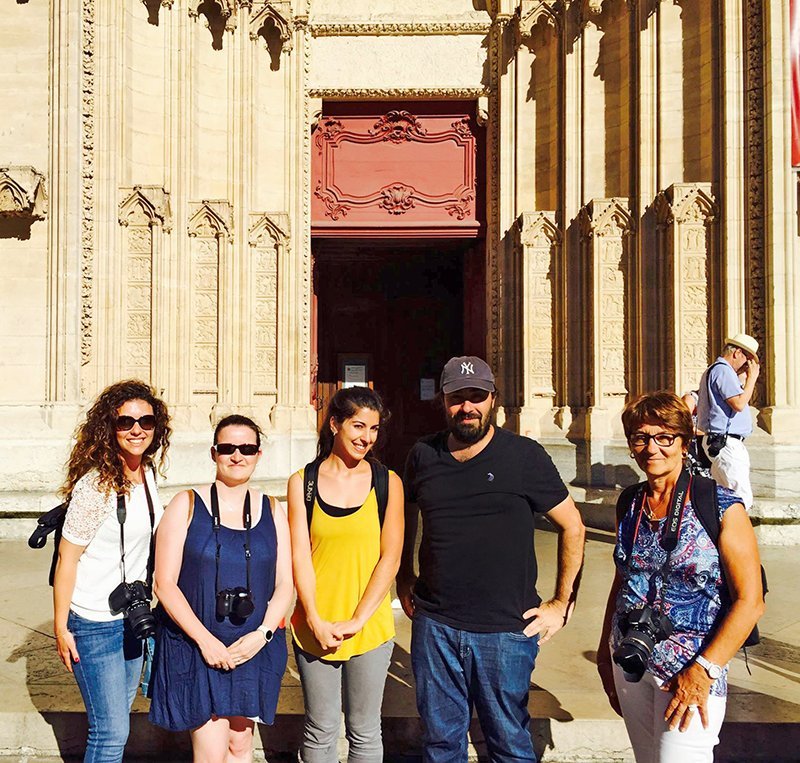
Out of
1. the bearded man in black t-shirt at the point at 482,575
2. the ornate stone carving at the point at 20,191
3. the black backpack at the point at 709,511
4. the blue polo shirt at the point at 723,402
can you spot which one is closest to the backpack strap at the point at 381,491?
the bearded man in black t-shirt at the point at 482,575

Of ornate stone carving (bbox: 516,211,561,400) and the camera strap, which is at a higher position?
ornate stone carving (bbox: 516,211,561,400)

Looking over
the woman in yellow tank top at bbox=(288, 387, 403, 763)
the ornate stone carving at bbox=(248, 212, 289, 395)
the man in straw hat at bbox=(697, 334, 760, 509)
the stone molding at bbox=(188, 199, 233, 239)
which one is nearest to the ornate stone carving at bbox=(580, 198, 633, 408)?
the man in straw hat at bbox=(697, 334, 760, 509)

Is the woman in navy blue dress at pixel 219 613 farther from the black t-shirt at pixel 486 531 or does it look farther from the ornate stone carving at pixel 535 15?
the ornate stone carving at pixel 535 15

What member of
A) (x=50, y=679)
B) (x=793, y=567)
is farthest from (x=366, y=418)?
(x=793, y=567)

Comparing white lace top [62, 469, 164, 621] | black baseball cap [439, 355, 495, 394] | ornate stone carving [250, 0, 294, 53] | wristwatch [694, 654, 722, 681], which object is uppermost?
ornate stone carving [250, 0, 294, 53]

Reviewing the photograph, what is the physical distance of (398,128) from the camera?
9.42 meters

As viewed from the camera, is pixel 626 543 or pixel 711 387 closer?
pixel 626 543

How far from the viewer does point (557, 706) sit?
324cm

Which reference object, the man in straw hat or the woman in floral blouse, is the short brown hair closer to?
the woman in floral blouse

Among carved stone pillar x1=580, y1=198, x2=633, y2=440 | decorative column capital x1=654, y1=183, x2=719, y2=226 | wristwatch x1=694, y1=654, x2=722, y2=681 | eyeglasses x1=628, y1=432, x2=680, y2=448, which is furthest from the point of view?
carved stone pillar x1=580, y1=198, x2=633, y2=440

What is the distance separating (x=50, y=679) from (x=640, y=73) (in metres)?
8.19

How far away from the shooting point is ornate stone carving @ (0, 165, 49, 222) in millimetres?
7039

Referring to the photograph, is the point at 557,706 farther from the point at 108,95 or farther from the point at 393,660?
the point at 108,95

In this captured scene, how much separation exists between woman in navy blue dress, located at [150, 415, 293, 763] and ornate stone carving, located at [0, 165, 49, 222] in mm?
5950
